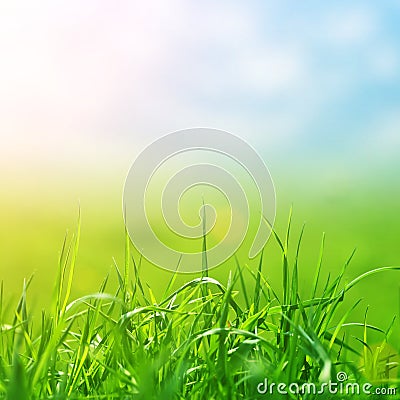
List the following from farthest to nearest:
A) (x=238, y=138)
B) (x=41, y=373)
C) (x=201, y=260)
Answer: (x=238, y=138), (x=201, y=260), (x=41, y=373)

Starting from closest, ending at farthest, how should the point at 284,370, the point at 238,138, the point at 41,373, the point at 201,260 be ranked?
the point at 41,373 < the point at 284,370 < the point at 201,260 < the point at 238,138

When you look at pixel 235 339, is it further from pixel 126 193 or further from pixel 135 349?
pixel 126 193

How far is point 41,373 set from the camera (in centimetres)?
94

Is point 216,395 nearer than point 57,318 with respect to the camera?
Yes

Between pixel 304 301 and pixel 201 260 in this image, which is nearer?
pixel 304 301

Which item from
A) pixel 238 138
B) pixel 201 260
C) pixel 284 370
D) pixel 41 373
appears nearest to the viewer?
pixel 41 373

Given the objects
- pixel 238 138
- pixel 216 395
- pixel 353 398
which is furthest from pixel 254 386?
pixel 238 138

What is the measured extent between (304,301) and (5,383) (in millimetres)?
506

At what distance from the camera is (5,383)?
0.96m

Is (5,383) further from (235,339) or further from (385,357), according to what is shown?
(385,357)

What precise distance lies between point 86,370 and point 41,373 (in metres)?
0.22

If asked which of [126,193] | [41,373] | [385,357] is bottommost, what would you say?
[385,357]

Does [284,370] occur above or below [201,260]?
below

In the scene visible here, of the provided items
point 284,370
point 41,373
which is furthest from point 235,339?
point 41,373
